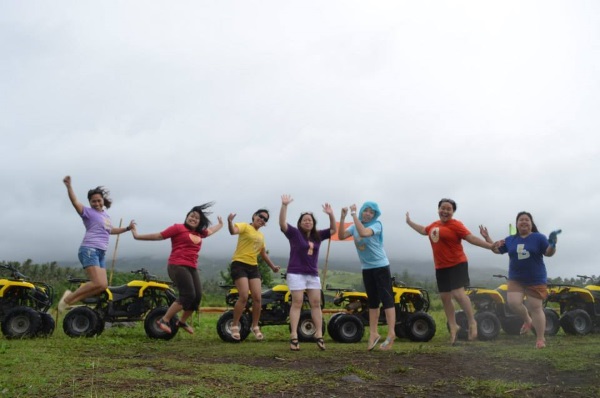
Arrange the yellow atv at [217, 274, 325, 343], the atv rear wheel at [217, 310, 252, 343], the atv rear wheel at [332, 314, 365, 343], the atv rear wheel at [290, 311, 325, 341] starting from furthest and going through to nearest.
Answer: the atv rear wheel at [290, 311, 325, 341] → the atv rear wheel at [332, 314, 365, 343] → the yellow atv at [217, 274, 325, 343] → the atv rear wheel at [217, 310, 252, 343]

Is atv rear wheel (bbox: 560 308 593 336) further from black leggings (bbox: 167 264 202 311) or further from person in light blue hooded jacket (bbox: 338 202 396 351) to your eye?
black leggings (bbox: 167 264 202 311)

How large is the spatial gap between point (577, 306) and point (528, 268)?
4.78m

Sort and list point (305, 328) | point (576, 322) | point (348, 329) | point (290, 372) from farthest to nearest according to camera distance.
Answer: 1. point (576, 322)
2. point (305, 328)
3. point (348, 329)
4. point (290, 372)

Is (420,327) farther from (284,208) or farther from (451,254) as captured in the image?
(284,208)

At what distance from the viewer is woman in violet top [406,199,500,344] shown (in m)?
8.02

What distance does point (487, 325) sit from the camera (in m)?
9.97

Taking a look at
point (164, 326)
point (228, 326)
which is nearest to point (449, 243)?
point (228, 326)

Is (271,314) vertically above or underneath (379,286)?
underneath

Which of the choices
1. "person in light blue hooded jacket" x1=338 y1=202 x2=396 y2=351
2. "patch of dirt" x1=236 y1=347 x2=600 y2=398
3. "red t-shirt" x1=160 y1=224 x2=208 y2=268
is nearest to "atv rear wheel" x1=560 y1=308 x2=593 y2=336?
"person in light blue hooded jacket" x1=338 y1=202 x2=396 y2=351

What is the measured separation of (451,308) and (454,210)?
4.80ft

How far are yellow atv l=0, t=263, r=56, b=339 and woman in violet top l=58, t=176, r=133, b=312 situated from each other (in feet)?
2.05

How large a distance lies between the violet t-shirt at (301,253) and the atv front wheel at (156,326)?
2.29m

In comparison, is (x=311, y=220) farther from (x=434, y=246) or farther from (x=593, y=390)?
(x=593, y=390)

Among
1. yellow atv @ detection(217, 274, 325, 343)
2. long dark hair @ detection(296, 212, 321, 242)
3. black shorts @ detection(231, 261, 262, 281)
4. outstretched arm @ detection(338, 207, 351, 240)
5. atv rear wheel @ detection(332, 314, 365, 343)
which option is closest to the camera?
outstretched arm @ detection(338, 207, 351, 240)
